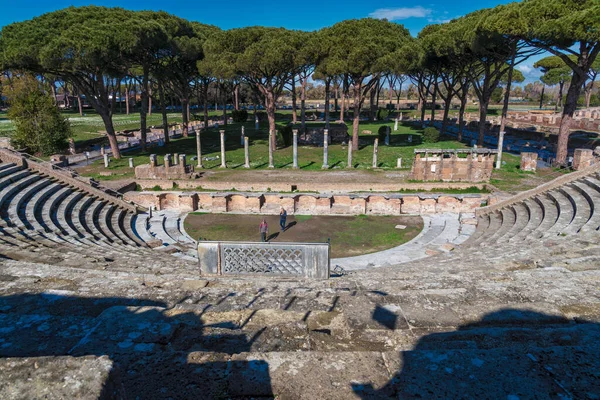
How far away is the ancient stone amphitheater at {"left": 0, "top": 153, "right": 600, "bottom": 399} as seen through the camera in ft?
9.71

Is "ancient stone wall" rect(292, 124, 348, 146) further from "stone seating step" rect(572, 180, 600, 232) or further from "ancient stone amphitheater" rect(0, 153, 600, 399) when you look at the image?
"ancient stone amphitheater" rect(0, 153, 600, 399)

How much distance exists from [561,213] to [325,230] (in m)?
8.92

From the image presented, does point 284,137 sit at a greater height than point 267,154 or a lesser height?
greater

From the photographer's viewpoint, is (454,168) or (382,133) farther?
(382,133)

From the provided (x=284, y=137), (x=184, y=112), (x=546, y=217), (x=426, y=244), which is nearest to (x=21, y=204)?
(x=426, y=244)

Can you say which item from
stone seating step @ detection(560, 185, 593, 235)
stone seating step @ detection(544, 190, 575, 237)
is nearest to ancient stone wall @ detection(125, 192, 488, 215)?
stone seating step @ detection(544, 190, 575, 237)

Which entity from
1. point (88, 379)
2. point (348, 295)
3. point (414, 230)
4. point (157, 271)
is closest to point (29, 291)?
point (157, 271)

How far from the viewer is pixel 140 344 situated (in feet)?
12.3

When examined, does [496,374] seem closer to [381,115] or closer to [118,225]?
[118,225]

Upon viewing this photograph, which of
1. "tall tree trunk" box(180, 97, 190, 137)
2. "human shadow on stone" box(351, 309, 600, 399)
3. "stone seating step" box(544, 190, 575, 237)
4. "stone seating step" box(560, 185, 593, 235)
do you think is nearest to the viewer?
"human shadow on stone" box(351, 309, 600, 399)

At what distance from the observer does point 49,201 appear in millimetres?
15516

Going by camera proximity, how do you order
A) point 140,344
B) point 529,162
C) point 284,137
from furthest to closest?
point 284,137, point 529,162, point 140,344

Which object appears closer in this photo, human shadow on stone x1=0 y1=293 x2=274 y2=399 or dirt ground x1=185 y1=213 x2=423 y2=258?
human shadow on stone x1=0 y1=293 x2=274 y2=399

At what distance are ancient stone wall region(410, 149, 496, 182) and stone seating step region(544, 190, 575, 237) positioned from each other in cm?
479
